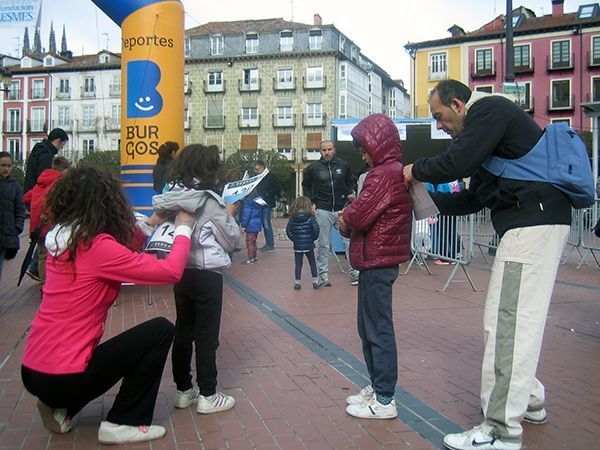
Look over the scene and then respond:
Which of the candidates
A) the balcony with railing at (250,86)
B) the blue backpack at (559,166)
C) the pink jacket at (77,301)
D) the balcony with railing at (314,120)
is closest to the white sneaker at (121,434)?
the pink jacket at (77,301)

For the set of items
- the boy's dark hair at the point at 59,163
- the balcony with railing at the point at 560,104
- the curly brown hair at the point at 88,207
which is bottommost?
the curly brown hair at the point at 88,207

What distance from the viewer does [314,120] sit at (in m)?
63.2

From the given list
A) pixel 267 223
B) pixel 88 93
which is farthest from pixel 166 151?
pixel 88 93

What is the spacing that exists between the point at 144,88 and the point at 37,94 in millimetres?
71352

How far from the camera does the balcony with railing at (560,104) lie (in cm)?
5169

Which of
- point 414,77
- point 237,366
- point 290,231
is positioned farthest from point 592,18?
point 237,366

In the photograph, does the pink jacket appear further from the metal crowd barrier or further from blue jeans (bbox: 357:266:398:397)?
the metal crowd barrier

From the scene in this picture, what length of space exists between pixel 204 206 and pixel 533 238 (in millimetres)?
1860

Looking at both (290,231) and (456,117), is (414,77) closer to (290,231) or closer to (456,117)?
(290,231)

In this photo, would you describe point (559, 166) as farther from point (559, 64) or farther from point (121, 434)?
point (559, 64)

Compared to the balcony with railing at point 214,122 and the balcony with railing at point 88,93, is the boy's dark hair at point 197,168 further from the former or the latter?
the balcony with railing at point 88,93

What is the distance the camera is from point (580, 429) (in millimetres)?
3512

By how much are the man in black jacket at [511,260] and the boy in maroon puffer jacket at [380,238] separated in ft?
1.57

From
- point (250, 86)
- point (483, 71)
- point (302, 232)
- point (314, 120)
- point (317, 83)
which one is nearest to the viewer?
point (302, 232)
